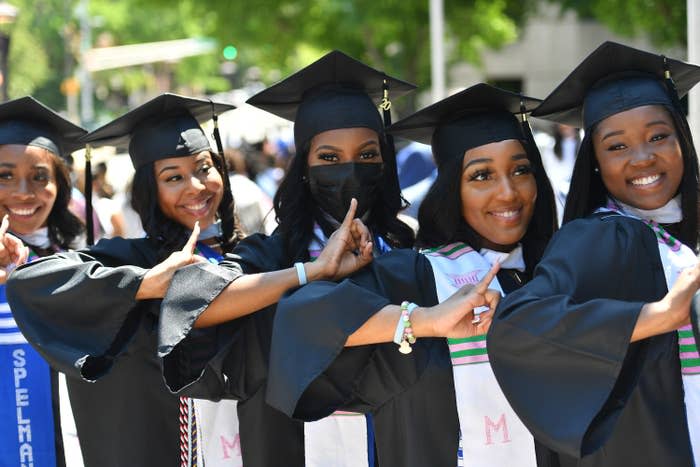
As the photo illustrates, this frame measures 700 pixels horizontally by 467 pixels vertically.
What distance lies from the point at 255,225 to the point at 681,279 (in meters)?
5.26

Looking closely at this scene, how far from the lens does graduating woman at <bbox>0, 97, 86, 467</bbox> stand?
4309 millimetres

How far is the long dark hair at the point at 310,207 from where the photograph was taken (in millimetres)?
3879

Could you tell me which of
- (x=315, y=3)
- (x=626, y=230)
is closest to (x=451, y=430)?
(x=626, y=230)

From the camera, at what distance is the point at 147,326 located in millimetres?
3924

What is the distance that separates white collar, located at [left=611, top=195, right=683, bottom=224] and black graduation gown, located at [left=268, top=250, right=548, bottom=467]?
0.69 meters

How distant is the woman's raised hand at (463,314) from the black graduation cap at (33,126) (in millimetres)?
2210

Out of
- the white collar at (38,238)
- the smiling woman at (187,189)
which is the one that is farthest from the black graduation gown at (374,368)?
the white collar at (38,238)

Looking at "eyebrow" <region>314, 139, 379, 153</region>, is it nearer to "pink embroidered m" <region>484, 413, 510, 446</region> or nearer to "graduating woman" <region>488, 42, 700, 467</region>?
"graduating woman" <region>488, 42, 700, 467</region>

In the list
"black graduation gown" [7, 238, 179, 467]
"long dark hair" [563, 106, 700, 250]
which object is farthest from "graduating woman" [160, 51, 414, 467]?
"long dark hair" [563, 106, 700, 250]

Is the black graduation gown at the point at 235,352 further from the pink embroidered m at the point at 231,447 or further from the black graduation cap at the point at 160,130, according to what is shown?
the black graduation cap at the point at 160,130

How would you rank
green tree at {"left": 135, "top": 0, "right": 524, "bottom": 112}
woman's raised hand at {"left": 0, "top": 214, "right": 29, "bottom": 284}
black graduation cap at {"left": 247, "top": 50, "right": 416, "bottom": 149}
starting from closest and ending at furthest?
black graduation cap at {"left": 247, "top": 50, "right": 416, "bottom": 149}, woman's raised hand at {"left": 0, "top": 214, "right": 29, "bottom": 284}, green tree at {"left": 135, "top": 0, "right": 524, "bottom": 112}

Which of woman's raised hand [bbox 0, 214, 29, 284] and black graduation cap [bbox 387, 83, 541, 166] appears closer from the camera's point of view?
black graduation cap [bbox 387, 83, 541, 166]

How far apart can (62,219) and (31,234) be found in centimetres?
20

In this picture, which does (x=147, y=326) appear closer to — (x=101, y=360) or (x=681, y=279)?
(x=101, y=360)
